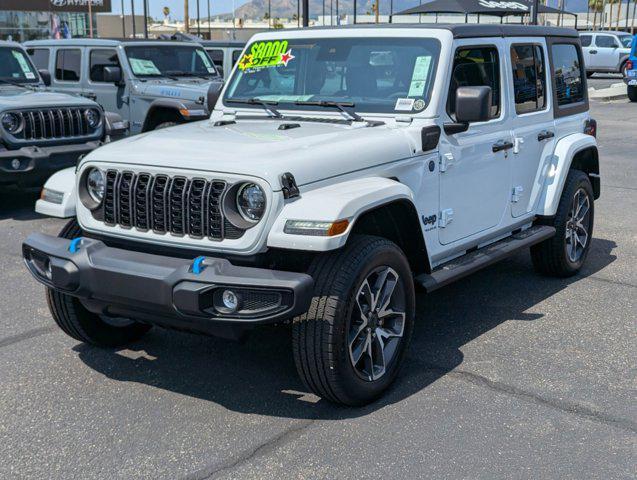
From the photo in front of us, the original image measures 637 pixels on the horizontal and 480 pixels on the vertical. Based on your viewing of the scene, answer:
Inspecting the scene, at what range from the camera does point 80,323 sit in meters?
A: 4.66

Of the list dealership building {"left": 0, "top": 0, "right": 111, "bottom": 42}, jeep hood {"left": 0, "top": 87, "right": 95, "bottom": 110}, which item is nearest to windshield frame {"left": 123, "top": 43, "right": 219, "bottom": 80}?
jeep hood {"left": 0, "top": 87, "right": 95, "bottom": 110}

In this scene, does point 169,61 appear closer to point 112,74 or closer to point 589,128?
point 112,74

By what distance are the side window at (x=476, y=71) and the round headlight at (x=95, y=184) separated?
2.05 meters

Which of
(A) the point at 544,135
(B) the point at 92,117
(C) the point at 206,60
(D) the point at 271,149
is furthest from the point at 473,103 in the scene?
(C) the point at 206,60

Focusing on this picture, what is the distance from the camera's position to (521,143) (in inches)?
223

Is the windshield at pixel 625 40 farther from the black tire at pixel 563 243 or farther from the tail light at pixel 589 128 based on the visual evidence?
the black tire at pixel 563 243

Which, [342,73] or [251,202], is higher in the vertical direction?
[342,73]

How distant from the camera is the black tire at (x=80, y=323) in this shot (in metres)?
4.58

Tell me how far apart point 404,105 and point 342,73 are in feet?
1.73

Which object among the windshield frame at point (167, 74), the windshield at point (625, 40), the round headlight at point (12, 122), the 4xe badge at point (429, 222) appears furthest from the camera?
the windshield at point (625, 40)

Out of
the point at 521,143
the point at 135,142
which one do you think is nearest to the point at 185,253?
the point at 135,142

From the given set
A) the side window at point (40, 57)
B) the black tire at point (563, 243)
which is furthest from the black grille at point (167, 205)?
the side window at point (40, 57)

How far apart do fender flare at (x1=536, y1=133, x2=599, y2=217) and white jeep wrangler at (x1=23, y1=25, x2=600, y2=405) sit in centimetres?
1

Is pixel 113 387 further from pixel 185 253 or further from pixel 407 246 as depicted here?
pixel 407 246
